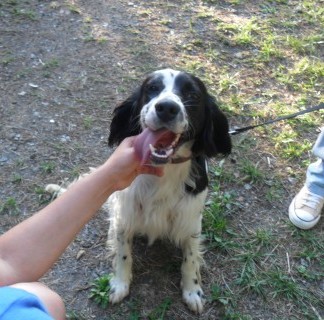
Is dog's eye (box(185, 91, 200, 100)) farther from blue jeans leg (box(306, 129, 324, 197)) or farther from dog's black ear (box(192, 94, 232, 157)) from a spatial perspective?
blue jeans leg (box(306, 129, 324, 197))

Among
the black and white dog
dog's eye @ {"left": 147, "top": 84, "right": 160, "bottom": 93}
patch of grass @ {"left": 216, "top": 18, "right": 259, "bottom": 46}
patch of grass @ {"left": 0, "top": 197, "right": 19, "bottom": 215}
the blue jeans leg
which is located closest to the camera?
the black and white dog

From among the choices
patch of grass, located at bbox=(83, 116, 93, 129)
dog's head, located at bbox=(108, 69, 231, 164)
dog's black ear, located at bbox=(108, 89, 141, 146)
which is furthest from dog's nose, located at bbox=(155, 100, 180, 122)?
patch of grass, located at bbox=(83, 116, 93, 129)

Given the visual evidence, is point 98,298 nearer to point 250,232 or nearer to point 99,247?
point 99,247

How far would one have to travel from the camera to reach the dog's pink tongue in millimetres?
1947

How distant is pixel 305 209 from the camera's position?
10.2ft

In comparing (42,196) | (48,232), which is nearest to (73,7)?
(42,196)

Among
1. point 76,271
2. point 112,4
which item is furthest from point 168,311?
point 112,4

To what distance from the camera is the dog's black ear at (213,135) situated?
8.02 feet

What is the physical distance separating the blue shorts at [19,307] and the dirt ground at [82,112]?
148 centimetres

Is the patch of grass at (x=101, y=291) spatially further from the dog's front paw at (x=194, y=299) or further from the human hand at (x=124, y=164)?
the human hand at (x=124, y=164)

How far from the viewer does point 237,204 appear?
10.5ft

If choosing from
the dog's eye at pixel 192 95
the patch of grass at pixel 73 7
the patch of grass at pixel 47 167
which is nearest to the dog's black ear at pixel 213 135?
the dog's eye at pixel 192 95

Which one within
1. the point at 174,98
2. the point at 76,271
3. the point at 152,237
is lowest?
the point at 76,271

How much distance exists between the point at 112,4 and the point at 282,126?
2.30m
